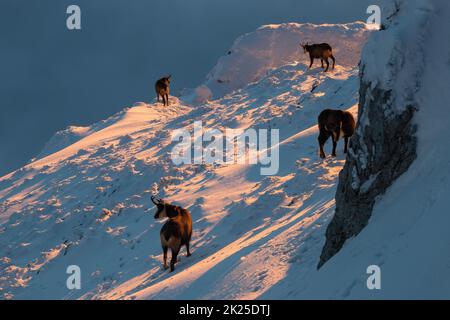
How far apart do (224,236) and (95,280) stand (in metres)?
3.79

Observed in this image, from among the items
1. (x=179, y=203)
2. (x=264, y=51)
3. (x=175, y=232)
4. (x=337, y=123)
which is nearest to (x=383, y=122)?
(x=175, y=232)

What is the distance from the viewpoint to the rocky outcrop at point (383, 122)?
10.8m

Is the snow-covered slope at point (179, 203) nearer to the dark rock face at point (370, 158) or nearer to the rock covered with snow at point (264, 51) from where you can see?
the dark rock face at point (370, 158)

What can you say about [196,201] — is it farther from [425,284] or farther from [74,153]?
[74,153]

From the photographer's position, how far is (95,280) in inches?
714

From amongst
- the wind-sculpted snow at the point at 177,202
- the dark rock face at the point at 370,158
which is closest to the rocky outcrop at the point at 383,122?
the dark rock face at the point at 370,158

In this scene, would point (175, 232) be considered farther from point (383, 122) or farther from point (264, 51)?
point (264, 51)

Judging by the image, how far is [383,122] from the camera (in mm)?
10945

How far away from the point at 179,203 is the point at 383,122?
11137mm

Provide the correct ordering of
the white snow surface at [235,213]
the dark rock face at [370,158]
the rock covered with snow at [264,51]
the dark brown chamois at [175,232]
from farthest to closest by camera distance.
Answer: the rock covered with snow at [264,51], the dark brown chamois at [175,232], the dark rock face at [370,158], the white snow surface at [235,213]

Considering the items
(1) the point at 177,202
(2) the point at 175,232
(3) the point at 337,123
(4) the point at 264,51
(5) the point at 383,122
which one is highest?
(5) the point at 383,122

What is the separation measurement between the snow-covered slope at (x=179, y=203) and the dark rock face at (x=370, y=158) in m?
1.27
